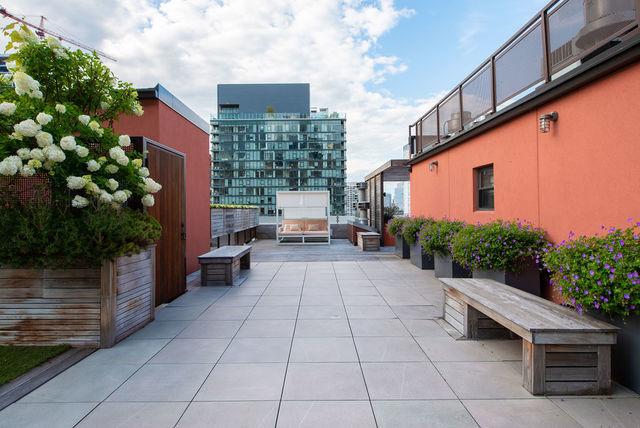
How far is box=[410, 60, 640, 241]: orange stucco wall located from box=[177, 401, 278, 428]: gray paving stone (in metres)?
3.43

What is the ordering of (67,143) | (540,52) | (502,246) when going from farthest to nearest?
(540,52) → (502,246) → (67,143)

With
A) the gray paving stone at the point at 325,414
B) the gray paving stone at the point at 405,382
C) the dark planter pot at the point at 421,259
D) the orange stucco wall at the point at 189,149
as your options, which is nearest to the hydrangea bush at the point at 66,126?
the orange stucco wall at the point at 189,149

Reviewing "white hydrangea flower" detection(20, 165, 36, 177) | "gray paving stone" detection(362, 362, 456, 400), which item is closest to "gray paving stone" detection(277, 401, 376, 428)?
"gray paving stone" detection(362, 362, 456, 400)

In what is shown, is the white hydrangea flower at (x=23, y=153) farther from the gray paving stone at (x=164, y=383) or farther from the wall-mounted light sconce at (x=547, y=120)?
the wall-mounted light sconce at (x=547, y=120)

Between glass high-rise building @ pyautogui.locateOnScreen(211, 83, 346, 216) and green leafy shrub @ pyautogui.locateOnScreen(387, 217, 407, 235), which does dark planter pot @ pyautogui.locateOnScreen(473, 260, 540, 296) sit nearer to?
green leafy shrub @ pyautogui.locateOnScreen(387, 217, 407, 235)

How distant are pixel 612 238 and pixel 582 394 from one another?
1250 millimetres

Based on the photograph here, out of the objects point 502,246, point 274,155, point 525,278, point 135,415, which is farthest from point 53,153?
point 274,155

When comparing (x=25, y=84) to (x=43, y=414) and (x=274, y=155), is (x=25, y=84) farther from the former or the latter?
(x=274, y=155)

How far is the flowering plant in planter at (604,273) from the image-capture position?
2.40 m

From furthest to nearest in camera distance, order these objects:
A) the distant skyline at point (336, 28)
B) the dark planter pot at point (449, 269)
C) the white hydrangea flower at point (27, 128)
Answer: the distant skyline at point (336, 28) < the dark planter pot at point (449, 269) < the white hydrangea flower at point (27, 128)

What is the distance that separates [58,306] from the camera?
3.60 m

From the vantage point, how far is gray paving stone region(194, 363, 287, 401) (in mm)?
2594

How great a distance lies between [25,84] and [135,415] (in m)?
3.29

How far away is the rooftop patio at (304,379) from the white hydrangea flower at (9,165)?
188 centimetres
